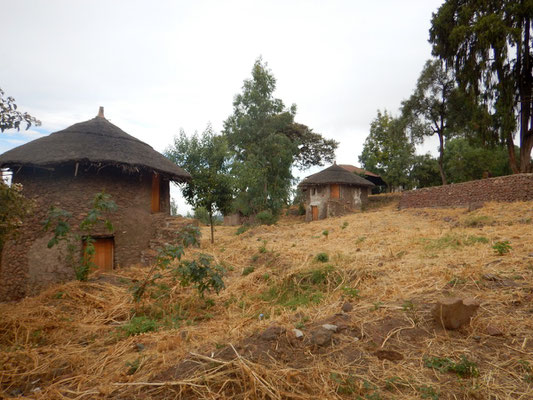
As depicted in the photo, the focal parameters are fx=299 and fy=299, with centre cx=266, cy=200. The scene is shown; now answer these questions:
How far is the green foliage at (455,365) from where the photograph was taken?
2461mm

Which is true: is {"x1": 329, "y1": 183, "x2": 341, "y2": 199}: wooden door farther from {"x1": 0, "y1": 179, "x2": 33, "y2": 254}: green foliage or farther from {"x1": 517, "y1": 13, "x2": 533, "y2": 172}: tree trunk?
{"x1": 0, "y1": 179, "x2": 33, "y2": 254}: green foliage

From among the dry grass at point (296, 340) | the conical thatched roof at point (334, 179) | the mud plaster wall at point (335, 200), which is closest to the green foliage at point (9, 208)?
the dry grass at point (296, 340)

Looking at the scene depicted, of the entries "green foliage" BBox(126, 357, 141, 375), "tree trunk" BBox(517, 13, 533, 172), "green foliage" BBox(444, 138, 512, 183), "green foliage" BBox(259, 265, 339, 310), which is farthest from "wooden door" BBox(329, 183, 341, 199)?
"green foliage" BBox(126, 357, 141, 375)

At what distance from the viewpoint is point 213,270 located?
17.0 ft

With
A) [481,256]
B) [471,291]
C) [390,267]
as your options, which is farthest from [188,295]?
[481,256]

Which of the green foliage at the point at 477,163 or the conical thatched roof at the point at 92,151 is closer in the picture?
the conical thatched roof at the point at 92,151

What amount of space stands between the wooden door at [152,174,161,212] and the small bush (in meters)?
10.8

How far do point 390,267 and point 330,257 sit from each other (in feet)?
6.08

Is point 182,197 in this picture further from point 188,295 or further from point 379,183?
point 379,183

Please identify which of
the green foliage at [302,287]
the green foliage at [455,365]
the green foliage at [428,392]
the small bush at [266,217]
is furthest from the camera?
the small bush at [266,217]

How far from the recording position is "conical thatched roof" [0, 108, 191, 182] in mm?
8836

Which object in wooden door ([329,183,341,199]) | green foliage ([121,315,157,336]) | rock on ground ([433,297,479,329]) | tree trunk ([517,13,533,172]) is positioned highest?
tree trunk ([517,13,533,172])

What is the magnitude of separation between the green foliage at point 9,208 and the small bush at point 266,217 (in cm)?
1726

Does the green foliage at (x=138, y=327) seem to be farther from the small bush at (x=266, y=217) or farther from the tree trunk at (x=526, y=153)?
the tree trunk at (x=526, y=153)
